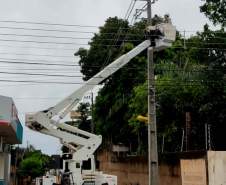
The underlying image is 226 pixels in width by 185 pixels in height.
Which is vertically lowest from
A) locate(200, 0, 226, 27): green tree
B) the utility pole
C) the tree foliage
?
the utility pole

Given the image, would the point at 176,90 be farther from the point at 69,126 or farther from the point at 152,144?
the point at 152,144

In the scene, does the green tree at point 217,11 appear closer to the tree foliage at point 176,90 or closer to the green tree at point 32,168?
the tree foliage at point 176,90

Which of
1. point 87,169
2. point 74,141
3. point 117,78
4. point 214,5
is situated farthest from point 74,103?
point 117,78

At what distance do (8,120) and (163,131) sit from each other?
1319 cm

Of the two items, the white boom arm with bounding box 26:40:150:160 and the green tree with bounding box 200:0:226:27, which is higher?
the green tree with bounding box 200:0:226:27

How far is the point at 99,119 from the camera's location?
45.9m

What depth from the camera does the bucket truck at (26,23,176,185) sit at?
69.4 ft

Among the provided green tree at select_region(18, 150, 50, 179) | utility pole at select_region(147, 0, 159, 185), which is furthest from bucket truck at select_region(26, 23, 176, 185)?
green tree at select_region(18, 150, 50, 179)

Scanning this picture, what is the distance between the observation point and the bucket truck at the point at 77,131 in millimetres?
21141

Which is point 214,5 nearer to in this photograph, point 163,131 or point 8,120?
point 163,131

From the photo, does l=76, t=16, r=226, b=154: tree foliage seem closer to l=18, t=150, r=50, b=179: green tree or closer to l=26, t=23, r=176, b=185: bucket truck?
l=26, t=23, r=176, b=185: bucket truck

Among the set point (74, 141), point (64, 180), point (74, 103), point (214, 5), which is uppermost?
point (214, 5)

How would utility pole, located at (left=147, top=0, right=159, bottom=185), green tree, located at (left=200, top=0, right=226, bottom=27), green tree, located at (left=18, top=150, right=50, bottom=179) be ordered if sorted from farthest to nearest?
1. green tree, located at (left=18, top=150, right=50, bottom=179)
2. green tree, located at (left=200, top=0, right=226, bottom=27)
3. utility pole, located at (left=147, top=0, right=159, bottom=185)

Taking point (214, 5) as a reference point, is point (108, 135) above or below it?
below
